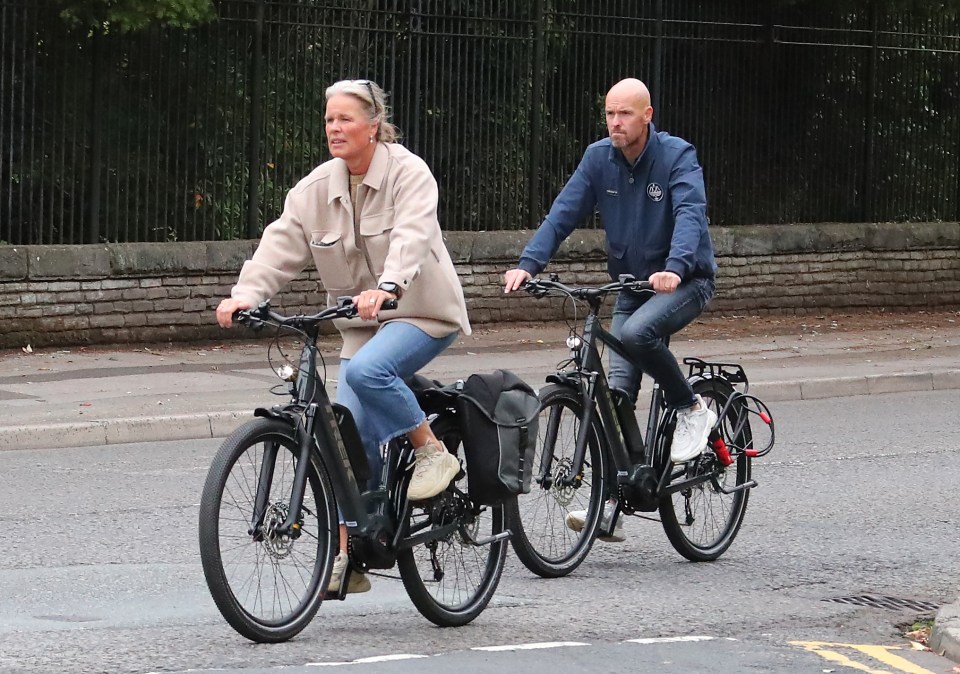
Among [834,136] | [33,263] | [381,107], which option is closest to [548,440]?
[381,107]

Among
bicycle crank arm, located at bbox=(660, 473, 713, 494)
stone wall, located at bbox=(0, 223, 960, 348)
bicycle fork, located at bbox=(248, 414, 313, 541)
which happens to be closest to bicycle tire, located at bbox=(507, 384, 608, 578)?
bicycle crank arm, located at bbox=(660, 473, 713, 494)

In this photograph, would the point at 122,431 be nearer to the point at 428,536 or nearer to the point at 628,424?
the point at 628,424

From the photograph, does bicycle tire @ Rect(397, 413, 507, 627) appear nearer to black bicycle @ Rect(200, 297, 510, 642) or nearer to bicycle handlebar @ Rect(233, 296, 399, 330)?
black bicycle @ Rect(200, 297, 510, 642)

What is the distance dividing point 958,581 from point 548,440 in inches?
69.9

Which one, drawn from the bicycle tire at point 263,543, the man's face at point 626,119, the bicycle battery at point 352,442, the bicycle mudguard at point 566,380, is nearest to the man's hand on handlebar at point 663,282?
the bicycle mudguard at point 566,380

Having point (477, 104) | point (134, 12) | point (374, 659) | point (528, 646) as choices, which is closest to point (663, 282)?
point (528, 646)

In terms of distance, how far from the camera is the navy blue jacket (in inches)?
276

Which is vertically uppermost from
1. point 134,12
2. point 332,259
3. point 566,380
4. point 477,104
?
point 134,12

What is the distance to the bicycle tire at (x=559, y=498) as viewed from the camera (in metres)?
6.66

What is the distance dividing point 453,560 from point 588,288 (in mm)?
1278

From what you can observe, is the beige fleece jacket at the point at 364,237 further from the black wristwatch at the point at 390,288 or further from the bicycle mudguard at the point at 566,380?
the bicycle mudguard at the point at 566,380

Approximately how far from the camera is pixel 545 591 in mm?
6594

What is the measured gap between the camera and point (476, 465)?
597 centimetres

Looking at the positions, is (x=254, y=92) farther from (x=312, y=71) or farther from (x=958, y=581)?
(x=958, y=581)
